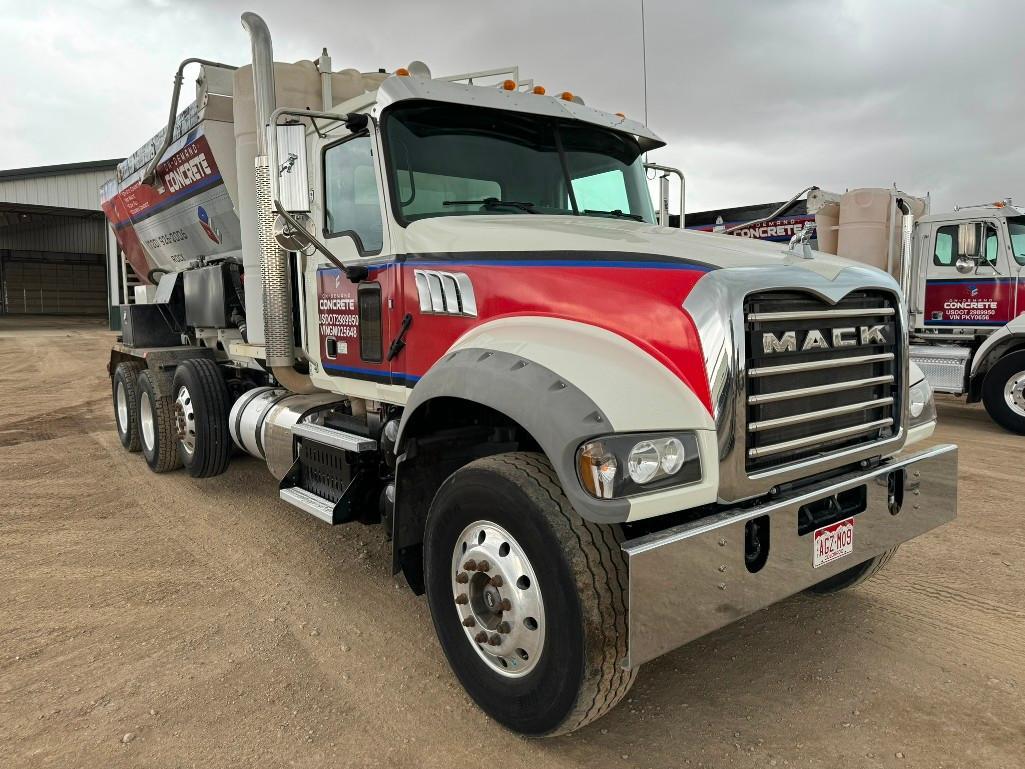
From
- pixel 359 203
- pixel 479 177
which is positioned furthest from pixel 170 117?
pixel 479 177

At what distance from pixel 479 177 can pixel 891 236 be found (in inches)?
337

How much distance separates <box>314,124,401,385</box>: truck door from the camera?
3717 mm

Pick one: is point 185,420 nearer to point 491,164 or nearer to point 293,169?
point 293,169

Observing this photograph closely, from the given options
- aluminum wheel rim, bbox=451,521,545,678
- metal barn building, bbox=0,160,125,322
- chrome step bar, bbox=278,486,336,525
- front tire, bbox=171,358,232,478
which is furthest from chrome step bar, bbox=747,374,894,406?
metal barn building, bbox=0,160,125,322

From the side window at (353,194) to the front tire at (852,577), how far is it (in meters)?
2.81

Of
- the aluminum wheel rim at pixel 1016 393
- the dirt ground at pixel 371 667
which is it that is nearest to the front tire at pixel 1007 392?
the aluminum wheel rim at pixel 1016 393

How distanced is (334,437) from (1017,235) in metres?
9.31

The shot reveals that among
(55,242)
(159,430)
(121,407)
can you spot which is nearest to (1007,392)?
(159,430)

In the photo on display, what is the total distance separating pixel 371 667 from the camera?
3213mm

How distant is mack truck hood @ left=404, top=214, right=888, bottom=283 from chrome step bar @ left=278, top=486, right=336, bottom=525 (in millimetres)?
1444

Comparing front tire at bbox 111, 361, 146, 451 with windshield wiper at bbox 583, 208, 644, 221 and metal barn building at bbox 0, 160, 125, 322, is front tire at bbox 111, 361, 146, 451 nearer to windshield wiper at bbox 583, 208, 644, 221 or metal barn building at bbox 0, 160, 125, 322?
windshield wiper at bbox 583, 208, 644, 221

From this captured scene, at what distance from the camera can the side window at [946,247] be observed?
9883mm

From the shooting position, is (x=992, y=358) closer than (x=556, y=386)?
No

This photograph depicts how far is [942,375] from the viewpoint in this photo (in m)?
9.58
